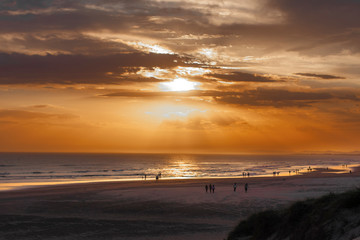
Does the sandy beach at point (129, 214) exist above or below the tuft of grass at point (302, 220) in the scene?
below

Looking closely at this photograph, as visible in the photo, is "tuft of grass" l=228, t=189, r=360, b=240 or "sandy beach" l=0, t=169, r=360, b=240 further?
"sandy beach" l=0, t=169, r=360, b=240

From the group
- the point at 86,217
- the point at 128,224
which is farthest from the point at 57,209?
the point at 128,224

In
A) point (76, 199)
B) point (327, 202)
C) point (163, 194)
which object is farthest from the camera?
point (163, 194)

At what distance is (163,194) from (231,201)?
10.5 m

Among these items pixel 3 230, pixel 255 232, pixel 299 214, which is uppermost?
pixel 299 214

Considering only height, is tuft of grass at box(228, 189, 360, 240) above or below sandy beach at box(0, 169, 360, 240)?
above

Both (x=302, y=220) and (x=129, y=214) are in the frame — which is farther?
(x=129, y=214)

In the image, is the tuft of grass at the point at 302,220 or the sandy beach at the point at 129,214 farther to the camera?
the sandy beach at the point at 129,214

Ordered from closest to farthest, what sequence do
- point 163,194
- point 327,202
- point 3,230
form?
point 327,202, point 3,230, point 163,194

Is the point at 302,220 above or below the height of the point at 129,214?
above

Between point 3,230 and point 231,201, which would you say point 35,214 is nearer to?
point 3,230

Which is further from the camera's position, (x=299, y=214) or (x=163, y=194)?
(x=163, y=194)

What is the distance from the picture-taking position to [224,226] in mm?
25812

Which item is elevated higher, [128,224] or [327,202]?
[327,202]
